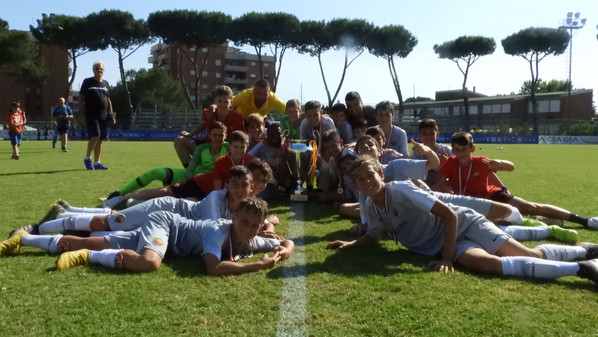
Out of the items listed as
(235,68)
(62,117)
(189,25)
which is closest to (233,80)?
(235,68)

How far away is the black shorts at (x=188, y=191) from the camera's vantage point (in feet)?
18.4

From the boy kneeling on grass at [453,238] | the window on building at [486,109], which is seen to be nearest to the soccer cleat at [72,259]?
the boy kneeling on grass at [453,238]

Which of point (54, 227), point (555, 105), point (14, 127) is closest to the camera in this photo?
point (54, 227)

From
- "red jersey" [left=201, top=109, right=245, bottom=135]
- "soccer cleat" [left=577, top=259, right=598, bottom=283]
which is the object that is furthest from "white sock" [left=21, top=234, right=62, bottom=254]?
"soccer cleat" [left=577, top=259, right=598, bottom=283]

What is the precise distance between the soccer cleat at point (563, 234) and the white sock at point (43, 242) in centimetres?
419

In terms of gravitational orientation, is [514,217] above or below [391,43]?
below

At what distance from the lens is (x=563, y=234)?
451cm

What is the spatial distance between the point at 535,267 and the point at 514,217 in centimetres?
140

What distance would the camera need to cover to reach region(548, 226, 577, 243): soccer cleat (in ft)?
14.7

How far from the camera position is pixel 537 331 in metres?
2.47

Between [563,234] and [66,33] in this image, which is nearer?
[563,234]

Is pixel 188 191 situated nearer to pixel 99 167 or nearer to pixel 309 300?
pixel 309 300

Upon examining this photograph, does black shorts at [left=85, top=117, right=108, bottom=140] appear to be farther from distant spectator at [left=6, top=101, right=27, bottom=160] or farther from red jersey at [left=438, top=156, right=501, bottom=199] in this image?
red jersey at [left=438, top=156, right=501, bottom=199]

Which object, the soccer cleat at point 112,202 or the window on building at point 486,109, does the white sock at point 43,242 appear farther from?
the window on building at point 486,109
